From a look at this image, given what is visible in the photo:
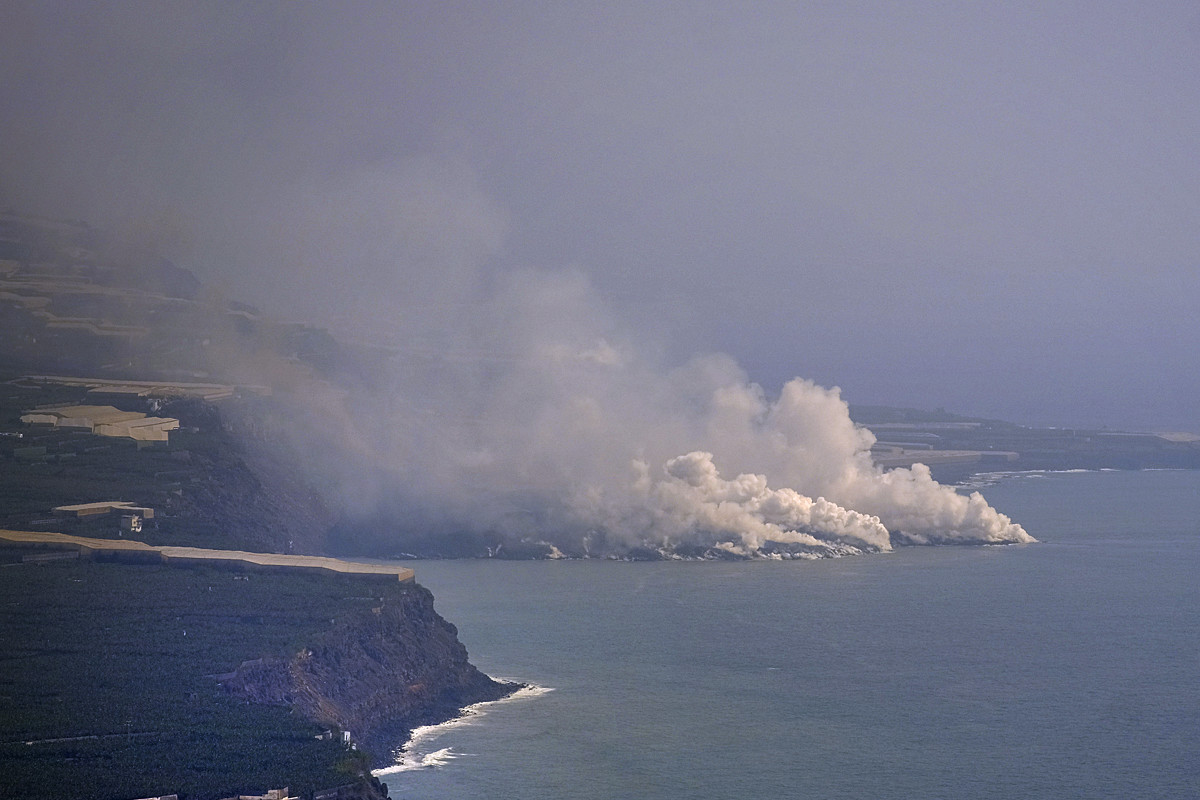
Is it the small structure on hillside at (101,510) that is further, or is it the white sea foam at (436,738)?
the small structure on hillside at (101,510)

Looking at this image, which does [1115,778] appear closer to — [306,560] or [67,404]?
[306,560]

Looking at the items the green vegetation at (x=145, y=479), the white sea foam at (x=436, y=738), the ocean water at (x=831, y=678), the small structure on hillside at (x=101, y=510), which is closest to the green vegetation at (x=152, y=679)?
the white sea foam at (x=436, y=738)

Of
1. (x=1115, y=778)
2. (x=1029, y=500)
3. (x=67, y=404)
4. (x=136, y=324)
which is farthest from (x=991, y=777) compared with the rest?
(x=1029, y=500)

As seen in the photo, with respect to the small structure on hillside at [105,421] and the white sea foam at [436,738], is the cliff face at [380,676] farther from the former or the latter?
the small structure on hillside at [105,421]

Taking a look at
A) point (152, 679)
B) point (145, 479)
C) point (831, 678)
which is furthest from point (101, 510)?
point (831, 678)

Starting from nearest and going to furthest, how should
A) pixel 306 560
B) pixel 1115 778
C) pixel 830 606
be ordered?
pixel 1115 778 < pixel 306 560 < pixel 830 606

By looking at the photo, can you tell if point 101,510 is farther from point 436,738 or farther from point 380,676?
point 436,738
